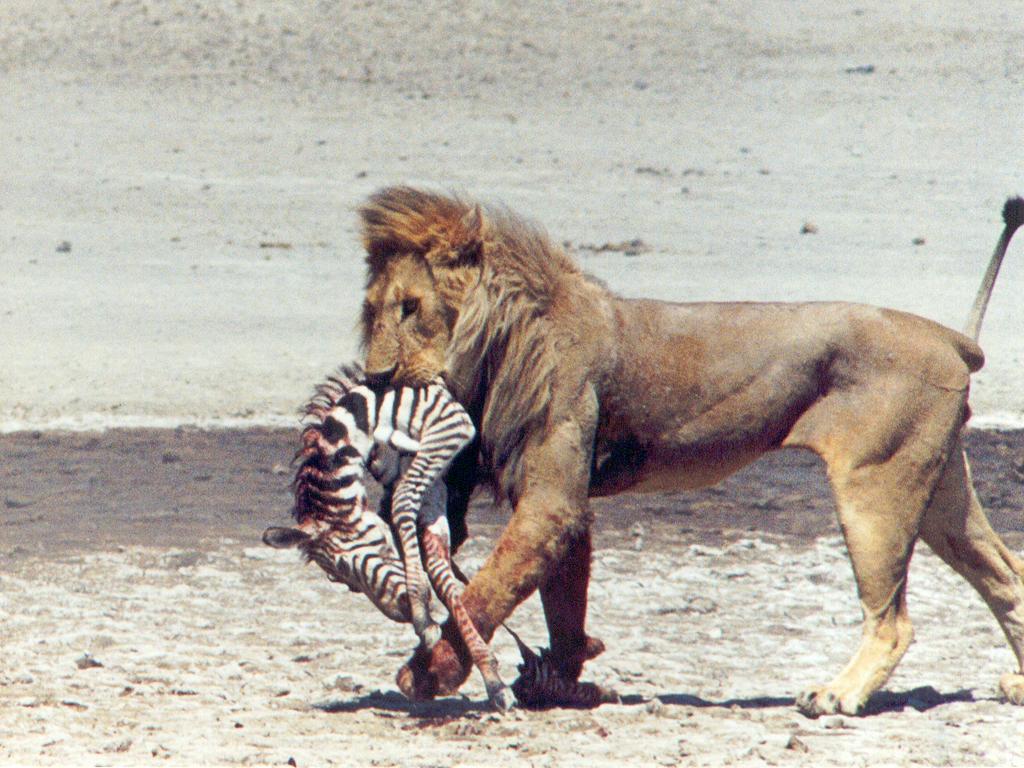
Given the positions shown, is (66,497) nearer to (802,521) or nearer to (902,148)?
(802,521)

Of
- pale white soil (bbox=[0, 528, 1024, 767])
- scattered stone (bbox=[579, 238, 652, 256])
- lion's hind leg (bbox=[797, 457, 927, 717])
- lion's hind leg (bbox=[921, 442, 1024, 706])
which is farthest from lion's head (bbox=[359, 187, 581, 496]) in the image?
scattered stone (bbox=[579, 238, 652, 256])

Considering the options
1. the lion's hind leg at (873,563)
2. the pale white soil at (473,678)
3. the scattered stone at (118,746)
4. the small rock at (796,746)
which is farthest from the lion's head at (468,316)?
the scattered stone at (118,746)

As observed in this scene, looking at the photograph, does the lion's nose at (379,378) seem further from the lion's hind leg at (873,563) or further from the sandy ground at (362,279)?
the lion's hind leg at (873,563)

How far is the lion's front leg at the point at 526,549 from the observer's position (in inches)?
240

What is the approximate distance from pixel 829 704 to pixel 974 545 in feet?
2.70

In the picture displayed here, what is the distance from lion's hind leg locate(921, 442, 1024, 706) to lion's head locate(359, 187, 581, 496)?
142 centimetres

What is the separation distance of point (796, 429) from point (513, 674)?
1.35m

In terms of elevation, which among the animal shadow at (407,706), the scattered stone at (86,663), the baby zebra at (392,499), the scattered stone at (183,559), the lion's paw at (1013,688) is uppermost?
the baby zebra at (392,499)

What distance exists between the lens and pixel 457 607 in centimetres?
604

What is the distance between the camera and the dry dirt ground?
6.08 m

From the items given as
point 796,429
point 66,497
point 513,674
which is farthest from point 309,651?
point 66,497

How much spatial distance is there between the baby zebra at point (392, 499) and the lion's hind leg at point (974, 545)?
5.26ft

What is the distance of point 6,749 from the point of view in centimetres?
594

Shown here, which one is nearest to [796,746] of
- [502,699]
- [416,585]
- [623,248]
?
[502,699]
